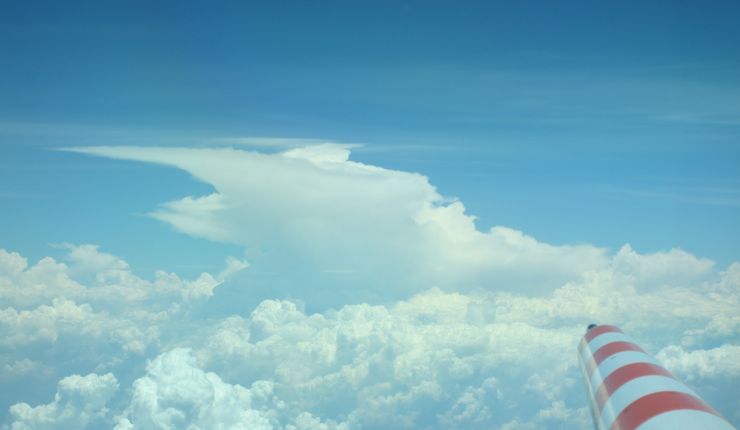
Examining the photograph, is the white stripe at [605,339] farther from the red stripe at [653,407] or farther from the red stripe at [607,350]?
the red stripe at [653,407]

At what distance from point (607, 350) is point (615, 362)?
0.50m

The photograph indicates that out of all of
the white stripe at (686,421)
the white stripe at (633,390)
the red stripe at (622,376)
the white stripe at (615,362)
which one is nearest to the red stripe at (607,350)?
the white stripe at (615,362)

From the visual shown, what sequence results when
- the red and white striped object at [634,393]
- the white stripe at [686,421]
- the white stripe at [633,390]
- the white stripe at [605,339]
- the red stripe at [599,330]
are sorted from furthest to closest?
the red stripe at [599,330]
the white stripe at [605,339]
the white stripe at [633,390]
the red and white striped object at [634,393]
the white stripe at [686,421]

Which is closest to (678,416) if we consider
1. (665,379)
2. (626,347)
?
(665,379)

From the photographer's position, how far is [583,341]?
711 centimetres

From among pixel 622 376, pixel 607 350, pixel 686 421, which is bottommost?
pixel 686 421

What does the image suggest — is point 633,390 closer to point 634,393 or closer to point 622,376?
point 634,393

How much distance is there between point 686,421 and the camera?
4.09m

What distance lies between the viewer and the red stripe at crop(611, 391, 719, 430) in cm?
433

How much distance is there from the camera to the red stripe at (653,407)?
4332 millimetres

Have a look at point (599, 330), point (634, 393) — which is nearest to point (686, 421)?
point (634, 393)

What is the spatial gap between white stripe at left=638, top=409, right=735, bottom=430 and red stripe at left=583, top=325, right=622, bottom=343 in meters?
2.57

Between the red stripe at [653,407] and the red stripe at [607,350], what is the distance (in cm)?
132

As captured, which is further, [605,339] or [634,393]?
[605,339]
